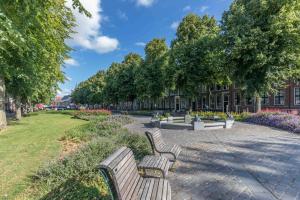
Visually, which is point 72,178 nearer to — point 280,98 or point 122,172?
point 122,172

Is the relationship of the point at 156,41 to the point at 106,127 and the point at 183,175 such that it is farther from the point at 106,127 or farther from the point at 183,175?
the point at 183,175

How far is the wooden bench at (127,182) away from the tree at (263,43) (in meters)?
17.2

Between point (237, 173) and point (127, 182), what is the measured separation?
3.39 m

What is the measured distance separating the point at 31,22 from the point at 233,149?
25.2 feet

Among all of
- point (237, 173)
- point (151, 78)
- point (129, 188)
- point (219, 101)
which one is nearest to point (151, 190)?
point (129, 188)

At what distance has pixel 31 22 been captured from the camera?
6711mm

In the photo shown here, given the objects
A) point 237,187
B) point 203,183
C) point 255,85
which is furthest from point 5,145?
point 255,85

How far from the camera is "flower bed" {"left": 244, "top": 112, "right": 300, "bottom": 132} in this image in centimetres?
1292

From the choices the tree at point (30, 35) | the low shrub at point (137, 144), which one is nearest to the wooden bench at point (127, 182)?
the low shrub at point (137, 144)

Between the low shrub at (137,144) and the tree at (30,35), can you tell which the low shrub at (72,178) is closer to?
the low shrub at (137,144)

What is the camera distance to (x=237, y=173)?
543cm

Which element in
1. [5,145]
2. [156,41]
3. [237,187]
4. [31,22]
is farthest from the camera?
[156,41]

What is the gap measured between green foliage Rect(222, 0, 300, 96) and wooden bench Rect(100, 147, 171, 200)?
17.2 m

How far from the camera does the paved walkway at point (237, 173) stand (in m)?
4.30
